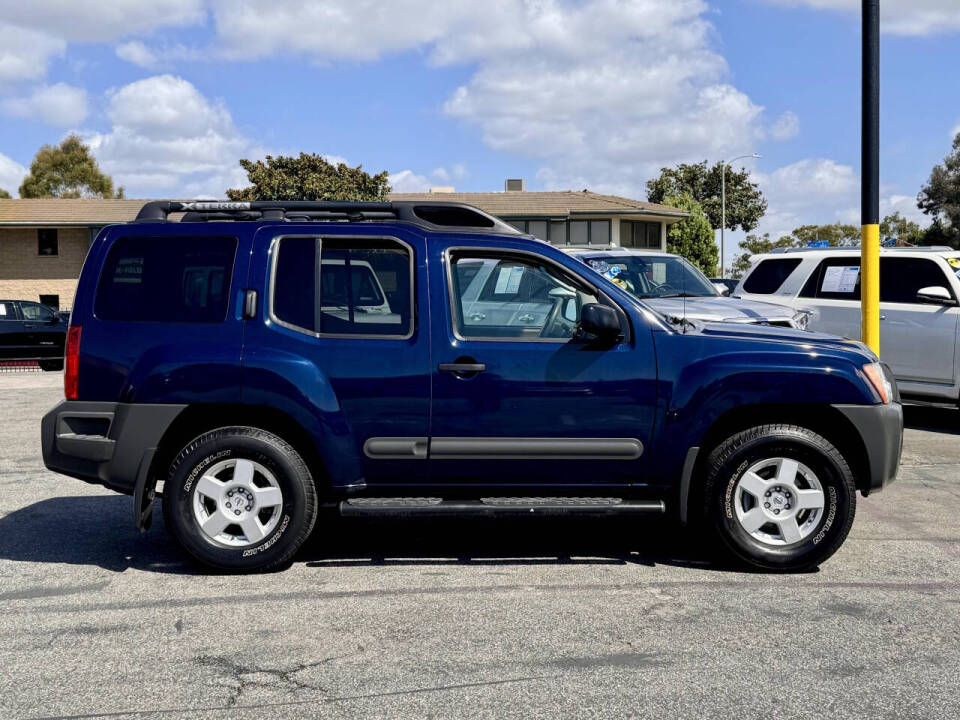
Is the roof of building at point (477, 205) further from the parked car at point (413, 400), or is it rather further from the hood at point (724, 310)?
the parked car at point (413, 400)

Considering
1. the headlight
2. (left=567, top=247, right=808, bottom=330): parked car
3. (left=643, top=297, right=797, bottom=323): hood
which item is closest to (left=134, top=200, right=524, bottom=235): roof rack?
the headlight

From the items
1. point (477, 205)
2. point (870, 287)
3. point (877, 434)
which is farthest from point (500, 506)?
point (477, 205)

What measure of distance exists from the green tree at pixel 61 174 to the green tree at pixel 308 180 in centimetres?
3535

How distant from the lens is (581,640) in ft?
15.7

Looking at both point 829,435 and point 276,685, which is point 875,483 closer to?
Answer: point 829,435

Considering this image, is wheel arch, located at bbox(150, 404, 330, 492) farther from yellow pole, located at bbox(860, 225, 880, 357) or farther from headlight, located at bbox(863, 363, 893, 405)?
yellow pole, located at bbox(860, 225, 880, 357)

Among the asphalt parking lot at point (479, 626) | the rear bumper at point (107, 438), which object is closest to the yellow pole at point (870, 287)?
the asphalt parking lot at point (479, 626)

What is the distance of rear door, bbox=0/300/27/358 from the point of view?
2175 centimetres

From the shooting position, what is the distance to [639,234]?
1996 inches

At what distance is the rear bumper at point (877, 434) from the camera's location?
596 centimetres

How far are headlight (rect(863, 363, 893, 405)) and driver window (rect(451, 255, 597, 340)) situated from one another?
1.59 meters

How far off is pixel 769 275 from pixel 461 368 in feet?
26.5

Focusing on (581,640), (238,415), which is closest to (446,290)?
(238,415)

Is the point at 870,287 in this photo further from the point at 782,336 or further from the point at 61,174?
the point at 61,174
